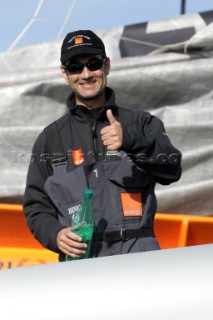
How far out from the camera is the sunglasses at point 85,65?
279 cm

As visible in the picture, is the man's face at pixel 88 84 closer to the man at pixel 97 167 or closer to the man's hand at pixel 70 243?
the man at pixel 97 167

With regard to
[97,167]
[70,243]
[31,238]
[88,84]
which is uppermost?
[88,84]

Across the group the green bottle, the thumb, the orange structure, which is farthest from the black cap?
the orange structure

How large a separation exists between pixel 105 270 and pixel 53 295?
0.13m

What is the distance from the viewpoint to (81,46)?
9.13ft

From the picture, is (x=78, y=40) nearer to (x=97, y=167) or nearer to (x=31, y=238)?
(x=97, y=167)

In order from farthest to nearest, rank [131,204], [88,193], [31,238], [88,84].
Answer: [31,238], [88,84], [131,204], [88,193]

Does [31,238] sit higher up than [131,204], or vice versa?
[131,204]

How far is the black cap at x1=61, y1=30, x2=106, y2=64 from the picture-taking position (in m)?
2.77

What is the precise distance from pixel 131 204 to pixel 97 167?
0.18 metres

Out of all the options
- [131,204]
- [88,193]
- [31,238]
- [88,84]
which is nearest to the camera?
[88,193]

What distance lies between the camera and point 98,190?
2605mm

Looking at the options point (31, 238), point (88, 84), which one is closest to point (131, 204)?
point (88, 84)

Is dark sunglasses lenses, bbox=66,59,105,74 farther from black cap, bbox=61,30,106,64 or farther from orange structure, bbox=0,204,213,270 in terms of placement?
orange structure, bbox=0,204,213,270
